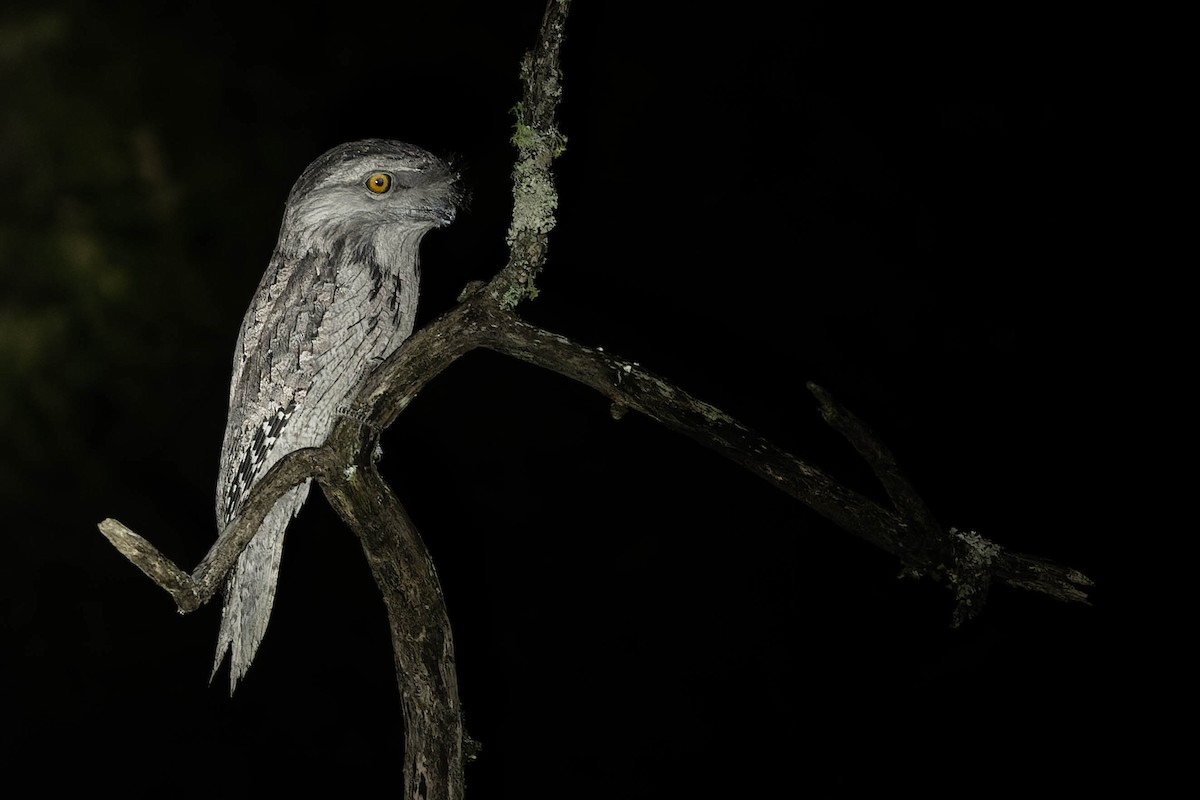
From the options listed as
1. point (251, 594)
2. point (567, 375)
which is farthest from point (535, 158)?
point (251, 594)

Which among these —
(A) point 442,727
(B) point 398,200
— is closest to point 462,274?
(B) point 398,200

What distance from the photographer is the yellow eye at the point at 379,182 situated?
4.48 feet

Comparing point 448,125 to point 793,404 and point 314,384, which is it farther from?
point 793,404

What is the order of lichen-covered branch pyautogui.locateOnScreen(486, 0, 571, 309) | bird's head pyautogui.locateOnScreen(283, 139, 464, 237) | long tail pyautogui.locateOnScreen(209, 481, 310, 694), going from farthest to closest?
long tail pyautogui.locateOnScreen(209, 481, 310, 694) < bird's head pyautogui.locateOnScreen(283, 139, 464, 237) < lichen-covered branch pyautogui.locateOnScreen(486, 0, 571, 309)

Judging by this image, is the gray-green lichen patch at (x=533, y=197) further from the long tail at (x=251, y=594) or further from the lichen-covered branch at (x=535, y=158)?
the long tail at (x=251, y=594)

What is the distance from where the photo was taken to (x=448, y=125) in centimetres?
186

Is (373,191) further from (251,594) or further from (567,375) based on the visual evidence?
(251,594)

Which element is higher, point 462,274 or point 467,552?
point 462,274

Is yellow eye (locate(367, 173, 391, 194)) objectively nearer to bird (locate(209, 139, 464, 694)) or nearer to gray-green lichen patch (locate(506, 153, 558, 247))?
bird (locate(209, 139, 464, 694))

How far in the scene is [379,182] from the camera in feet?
4.50

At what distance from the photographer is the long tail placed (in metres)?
1.58

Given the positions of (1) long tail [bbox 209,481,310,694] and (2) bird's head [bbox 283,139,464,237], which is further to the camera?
(1) long tail [bbox 209,481,310,694]

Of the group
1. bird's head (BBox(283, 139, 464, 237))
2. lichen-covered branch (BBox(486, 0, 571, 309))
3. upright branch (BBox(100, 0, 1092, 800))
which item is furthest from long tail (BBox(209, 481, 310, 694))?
lichen-covered branch (BBox(486, 0, 571, 309))

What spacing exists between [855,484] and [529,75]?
1.19 meters
